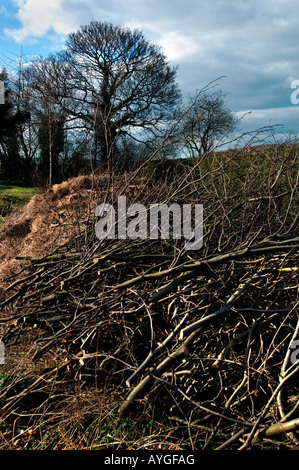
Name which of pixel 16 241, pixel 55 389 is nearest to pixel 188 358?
pixel 55 389

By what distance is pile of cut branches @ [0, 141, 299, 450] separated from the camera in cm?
261

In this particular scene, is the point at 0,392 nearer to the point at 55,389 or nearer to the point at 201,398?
the point at 55,389

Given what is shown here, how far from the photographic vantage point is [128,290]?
307cm

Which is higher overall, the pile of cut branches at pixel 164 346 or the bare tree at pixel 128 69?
the bare tree at pixel 128 69

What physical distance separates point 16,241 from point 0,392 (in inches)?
183

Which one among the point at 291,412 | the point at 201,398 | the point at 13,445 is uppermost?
the point at 291,412

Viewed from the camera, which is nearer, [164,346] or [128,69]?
[164,346]

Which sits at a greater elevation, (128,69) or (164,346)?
(128,69)

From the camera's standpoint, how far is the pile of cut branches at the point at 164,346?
2609mm

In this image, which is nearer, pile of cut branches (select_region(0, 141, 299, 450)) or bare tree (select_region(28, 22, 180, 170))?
pile of cut branches (select_region(0, 141, 299, 450))

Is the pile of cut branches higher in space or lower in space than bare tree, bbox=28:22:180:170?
lower

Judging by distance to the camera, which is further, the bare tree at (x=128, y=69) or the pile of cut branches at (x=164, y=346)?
the bare tree at (x=128, y=69)

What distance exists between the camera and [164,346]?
8.73 ft

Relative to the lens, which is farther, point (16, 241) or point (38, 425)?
point (16, 241)
